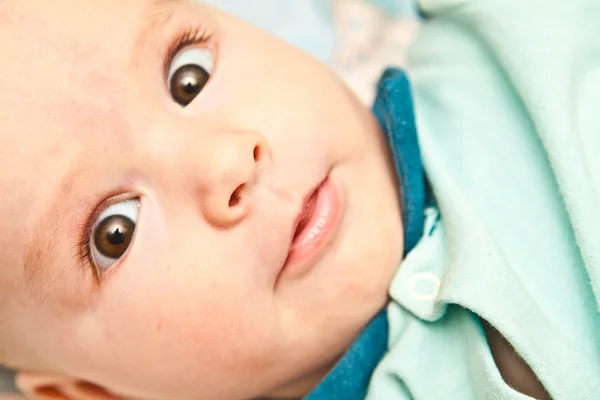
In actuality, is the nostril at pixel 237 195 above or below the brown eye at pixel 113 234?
below

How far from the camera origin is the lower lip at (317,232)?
742 mm

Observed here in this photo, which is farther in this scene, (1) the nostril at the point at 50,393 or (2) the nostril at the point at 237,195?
(1) the nostril at the point at 50,393

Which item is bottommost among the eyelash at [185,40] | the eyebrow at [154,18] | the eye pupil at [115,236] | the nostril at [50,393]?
the eye pupil at [115,236]

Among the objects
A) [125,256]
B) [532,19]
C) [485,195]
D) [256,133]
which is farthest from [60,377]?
[532,19]

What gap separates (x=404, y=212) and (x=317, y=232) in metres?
0.14

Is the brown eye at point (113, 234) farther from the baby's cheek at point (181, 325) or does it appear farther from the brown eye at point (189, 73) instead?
the brown eye at point (189, 73)

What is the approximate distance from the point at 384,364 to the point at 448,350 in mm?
77

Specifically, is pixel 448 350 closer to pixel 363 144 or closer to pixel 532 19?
pixel 363 144

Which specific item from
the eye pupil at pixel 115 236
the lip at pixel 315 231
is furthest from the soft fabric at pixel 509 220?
the eye pupil at pixel 115 236


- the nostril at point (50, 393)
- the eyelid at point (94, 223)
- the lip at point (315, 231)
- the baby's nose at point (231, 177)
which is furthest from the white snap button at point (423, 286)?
the nostril at point (50, 393)

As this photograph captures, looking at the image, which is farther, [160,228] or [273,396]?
[273,396]

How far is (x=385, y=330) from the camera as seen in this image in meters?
0.81

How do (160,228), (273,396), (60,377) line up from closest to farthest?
(160,228), (60,377), (273,396)

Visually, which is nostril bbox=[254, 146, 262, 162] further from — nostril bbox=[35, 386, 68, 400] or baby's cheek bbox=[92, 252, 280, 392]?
nostril bbox=[35, 386, 68, 400]
